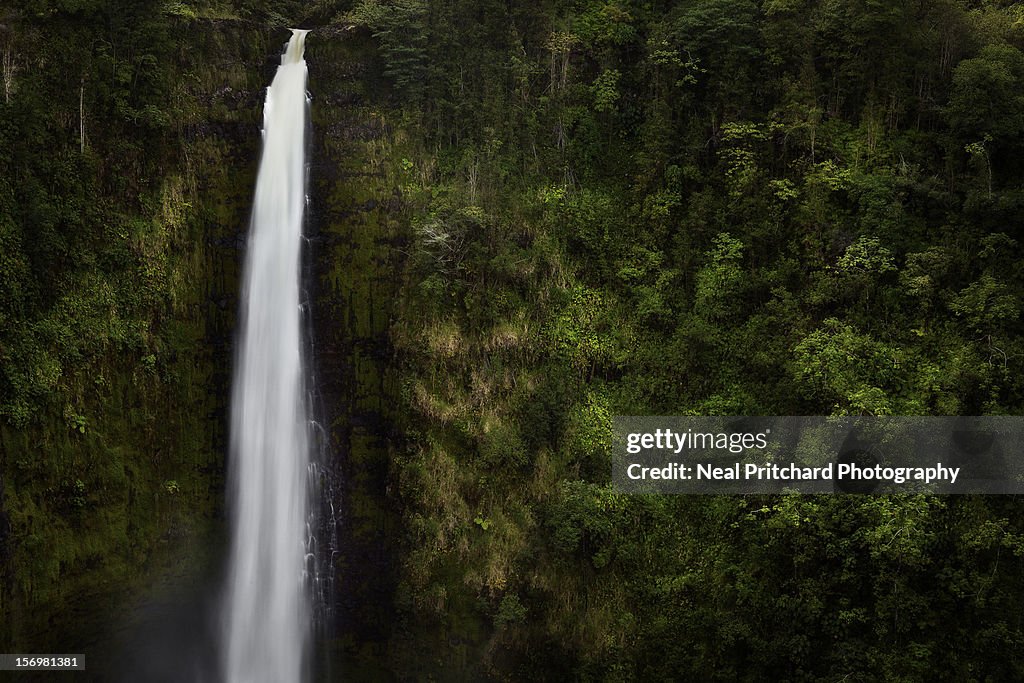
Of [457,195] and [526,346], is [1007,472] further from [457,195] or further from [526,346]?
[457,195]

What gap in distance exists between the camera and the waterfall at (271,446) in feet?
47.1

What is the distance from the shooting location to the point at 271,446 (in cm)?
1473

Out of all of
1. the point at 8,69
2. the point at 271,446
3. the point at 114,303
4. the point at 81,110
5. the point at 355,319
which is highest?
the point at 8,69

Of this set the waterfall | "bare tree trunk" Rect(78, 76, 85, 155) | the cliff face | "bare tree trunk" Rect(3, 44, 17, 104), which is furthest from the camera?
"bare tree trunk" Rect(78, 76, 85, 155)

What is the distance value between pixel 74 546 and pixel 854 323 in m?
14.2

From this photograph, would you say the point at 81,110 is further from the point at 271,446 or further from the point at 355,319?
the point at 271,446

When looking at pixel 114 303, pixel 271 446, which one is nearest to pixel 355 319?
pixel 271 446

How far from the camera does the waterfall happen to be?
14.4 metres

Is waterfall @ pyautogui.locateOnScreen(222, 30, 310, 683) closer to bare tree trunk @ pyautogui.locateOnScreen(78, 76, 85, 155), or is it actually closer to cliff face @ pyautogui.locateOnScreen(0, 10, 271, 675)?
cliff face @ pyautogui.locateOnScreen(0, 10, 271, 675)

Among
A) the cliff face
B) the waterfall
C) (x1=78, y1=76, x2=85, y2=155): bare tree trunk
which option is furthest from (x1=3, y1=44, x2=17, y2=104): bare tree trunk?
the waterfall

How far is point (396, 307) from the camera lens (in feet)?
50.7

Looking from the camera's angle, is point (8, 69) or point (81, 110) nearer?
point (8, 69)

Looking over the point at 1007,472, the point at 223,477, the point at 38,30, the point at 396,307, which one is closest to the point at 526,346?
the point at 396,307

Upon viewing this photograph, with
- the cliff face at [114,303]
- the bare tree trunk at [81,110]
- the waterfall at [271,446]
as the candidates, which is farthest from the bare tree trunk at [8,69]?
the waterfall at [271,446]
